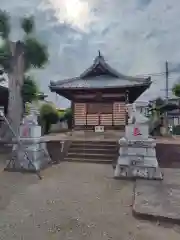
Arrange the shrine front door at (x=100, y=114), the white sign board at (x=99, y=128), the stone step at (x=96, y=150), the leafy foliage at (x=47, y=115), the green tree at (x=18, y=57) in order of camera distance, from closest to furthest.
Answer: the stone step at (x=96, y=150)
the green tree at (x=18, y=57)
the white sign board at (x=99, y=128)
the shrine front door at (x=100, y=114)
the leafy foliage at (x=47, y=115)

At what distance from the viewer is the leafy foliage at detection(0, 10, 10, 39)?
1192cm

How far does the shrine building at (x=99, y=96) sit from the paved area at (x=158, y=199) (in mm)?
10027

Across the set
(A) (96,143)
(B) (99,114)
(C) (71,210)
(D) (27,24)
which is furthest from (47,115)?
(C) (71,210)

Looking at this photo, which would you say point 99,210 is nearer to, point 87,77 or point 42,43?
point 42,43

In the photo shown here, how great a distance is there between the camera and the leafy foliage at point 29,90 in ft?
43.2

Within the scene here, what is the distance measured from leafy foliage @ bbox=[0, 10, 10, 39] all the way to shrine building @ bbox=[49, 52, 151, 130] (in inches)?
168

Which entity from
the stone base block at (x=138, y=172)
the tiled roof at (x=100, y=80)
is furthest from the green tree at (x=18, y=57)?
the stone base block at (x=138, y=172)

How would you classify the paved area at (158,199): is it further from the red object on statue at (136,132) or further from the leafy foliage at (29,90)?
the leafy foliage at (29,90)

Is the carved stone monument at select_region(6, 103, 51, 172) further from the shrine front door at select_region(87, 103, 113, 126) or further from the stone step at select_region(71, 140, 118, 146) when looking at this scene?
the shrine front door at select_region(87, 103, 113, 126)

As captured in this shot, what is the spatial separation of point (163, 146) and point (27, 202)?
625cm

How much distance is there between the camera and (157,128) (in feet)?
51.9

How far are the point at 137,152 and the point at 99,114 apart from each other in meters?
10.4

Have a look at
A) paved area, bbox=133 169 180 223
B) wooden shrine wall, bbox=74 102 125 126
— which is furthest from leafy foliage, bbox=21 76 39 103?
paved area, bbox=133 169 180 223

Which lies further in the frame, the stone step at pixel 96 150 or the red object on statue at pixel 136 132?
the stone step at pixel 96 150
